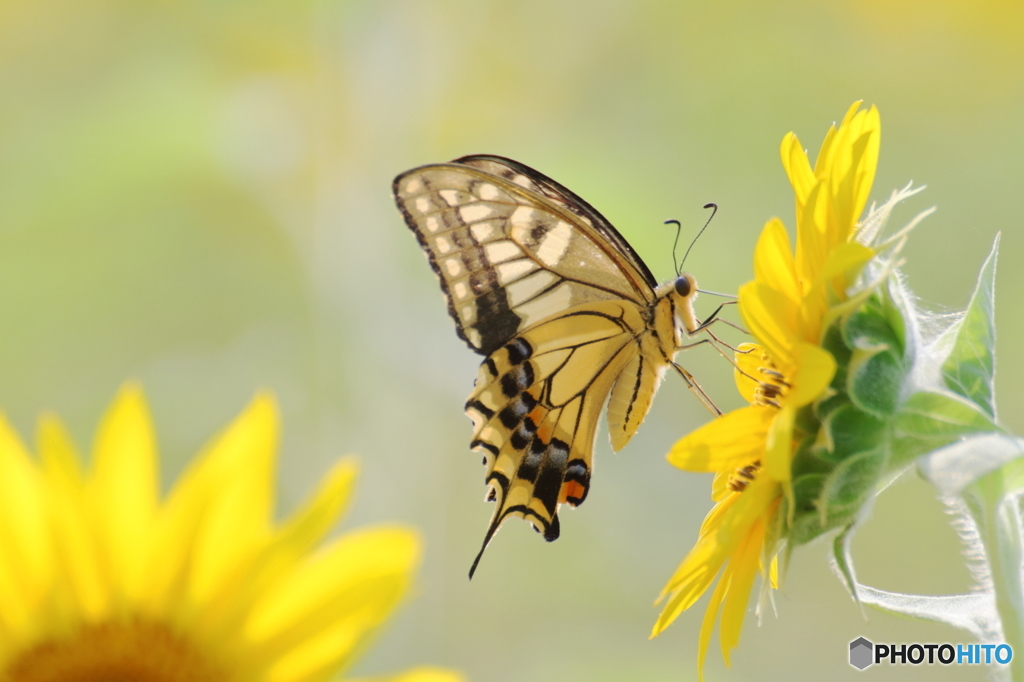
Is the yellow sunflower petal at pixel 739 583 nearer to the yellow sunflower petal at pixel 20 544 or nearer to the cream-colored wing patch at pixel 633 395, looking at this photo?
the cream-colored wing patch at pixel 633 395

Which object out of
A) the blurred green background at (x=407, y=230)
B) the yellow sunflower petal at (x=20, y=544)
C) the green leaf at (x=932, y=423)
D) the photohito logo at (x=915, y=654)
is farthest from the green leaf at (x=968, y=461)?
the blurred green background at (x=407, y=230)

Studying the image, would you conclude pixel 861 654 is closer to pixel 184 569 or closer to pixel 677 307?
pixel 677 307

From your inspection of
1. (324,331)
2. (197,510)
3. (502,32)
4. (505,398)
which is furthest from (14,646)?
(502,32)

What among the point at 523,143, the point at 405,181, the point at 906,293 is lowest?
the point at 906,293

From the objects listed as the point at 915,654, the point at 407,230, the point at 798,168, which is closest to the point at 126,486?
the point at 798,168

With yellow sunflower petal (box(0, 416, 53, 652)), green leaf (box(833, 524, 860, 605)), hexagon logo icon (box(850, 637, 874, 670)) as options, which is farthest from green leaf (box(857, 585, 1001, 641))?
yellow sunflower petal (box(0, 416, 53, 652))

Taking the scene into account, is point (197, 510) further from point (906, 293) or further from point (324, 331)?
point (324, 331)

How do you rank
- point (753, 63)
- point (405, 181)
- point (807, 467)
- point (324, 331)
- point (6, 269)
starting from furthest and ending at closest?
point (753, 63) → point (6, 269) → point (324, 331) → point (405, 181) → point (807, 467)
